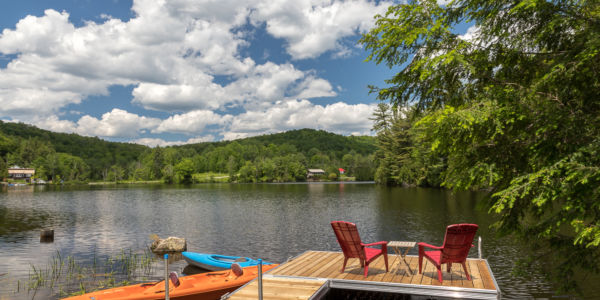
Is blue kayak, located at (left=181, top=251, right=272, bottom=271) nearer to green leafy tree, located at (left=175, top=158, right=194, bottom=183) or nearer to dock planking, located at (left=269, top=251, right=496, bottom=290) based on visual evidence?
dock planking, located at (left=269, top=251, right=496, bottom=290)

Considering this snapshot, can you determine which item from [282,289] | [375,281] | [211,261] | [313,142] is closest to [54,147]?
[313,142]

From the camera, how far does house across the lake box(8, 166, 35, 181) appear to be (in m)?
98.7

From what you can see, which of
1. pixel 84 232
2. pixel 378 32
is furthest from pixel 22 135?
pixel 378 32

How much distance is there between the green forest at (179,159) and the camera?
10675 centimetres

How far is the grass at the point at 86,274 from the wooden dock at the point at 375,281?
637 centimetres

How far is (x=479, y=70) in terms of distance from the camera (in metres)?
6.02

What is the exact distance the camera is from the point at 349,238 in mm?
6688

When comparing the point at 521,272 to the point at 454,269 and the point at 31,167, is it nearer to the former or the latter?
the point at 454,269

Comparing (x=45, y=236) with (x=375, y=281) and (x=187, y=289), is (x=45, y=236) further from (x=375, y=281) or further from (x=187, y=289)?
(x=375, y=281)

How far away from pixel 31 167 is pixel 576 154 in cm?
13376

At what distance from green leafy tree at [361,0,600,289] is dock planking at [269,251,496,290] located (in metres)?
1.15

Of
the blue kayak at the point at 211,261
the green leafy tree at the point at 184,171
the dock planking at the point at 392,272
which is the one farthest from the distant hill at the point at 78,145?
the dock planking at the point at 392,272

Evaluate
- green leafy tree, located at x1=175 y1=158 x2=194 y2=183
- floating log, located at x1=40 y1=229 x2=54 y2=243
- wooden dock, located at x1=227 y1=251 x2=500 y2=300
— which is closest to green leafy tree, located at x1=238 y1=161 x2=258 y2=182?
green leafy tree, located at x1=175 y1=158 x2=194 y2=183

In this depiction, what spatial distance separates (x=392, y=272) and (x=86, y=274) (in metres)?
10.1
